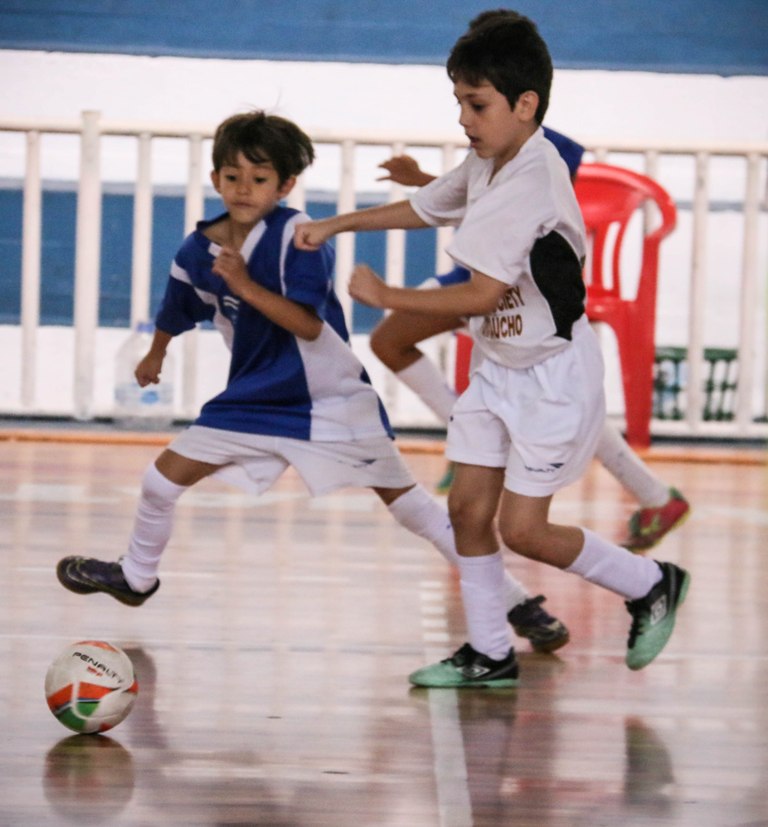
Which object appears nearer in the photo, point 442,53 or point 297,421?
point 297,421

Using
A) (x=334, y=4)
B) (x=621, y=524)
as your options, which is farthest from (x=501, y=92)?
(x=334, y=4)

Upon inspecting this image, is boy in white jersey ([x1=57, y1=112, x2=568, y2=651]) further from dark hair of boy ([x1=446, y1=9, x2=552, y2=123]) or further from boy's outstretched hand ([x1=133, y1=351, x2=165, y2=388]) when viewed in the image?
dark hair of boy ([x1=446, y1=9, x2=552, y2=123])

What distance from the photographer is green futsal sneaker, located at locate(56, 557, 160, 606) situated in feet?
8.16

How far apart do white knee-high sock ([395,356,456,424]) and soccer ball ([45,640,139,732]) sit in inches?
61.6

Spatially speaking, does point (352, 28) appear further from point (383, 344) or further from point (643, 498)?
point (643, 498)

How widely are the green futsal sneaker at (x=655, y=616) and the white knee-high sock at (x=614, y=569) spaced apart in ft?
0.04

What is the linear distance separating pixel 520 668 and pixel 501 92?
0.79m

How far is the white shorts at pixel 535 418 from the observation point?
82.0 inches

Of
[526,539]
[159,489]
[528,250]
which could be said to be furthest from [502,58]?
[159,489]

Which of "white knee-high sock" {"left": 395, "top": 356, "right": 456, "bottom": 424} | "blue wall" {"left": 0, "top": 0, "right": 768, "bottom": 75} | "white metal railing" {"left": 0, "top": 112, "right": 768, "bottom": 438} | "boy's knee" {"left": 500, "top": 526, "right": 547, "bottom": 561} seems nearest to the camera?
"boy's knee" {"left": 500, "top": 526, "right": 547, "bottom": 561}

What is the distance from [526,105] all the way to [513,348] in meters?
0.31

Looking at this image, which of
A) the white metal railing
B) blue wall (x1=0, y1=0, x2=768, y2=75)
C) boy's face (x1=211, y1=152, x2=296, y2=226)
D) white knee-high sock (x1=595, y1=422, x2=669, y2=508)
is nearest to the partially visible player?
white knee-high sock (x1=595, y1=422, x2=669, y2=508)

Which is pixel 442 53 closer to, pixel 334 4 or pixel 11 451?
pixel 334 4

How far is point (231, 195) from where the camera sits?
7.95 feet
